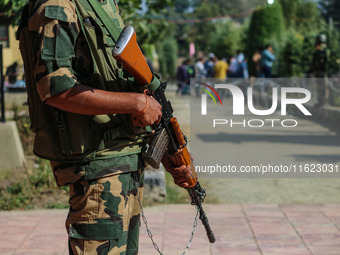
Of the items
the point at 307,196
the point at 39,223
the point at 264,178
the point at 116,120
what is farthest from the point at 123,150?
the point at 264,178

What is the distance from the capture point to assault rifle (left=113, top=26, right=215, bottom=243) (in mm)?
2486

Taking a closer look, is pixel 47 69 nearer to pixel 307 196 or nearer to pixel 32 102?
pixel 32 102

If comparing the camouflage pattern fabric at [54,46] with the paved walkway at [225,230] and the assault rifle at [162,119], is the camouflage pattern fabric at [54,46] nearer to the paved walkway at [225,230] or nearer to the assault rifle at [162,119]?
the assault rifle at [162,119]

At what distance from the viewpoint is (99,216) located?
261 centimetres

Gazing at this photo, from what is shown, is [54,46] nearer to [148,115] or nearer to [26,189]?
[148,115]

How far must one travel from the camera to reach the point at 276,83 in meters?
19.1

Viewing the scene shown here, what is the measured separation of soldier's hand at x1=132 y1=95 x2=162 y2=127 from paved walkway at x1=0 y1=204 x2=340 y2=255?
2.25 meters

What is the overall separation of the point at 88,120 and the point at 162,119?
33 cm

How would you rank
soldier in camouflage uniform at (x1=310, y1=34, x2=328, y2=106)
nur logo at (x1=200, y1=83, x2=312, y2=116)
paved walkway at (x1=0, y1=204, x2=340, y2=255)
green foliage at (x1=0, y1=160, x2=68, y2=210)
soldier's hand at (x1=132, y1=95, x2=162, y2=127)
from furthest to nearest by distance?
soldier in camouflage uniform at (x1=310, y1=34, x2=328, y2=106)
nur logo at (x1=200, y1=83, x2=312, y2=116)
green foliage at (x1=0, y1=160, x2=68, y2=210)
paved walkway at (x1=0, y1=204, x2=340, y2=255)
soldier's hand at (x1=132, y1=95, x2=162, y2=127)

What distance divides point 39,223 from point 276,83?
14369 millimetres

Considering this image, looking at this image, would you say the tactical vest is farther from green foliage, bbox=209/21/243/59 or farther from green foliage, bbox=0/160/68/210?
green foliage, bbox=209/21/243/59

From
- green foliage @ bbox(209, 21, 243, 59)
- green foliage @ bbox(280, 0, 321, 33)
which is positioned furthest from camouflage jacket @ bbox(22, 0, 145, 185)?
green foliage @ bbox(280, 0, 321, 33)

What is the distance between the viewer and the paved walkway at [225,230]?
475cm

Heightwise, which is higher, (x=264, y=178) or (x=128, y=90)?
(x=128, y=90)
